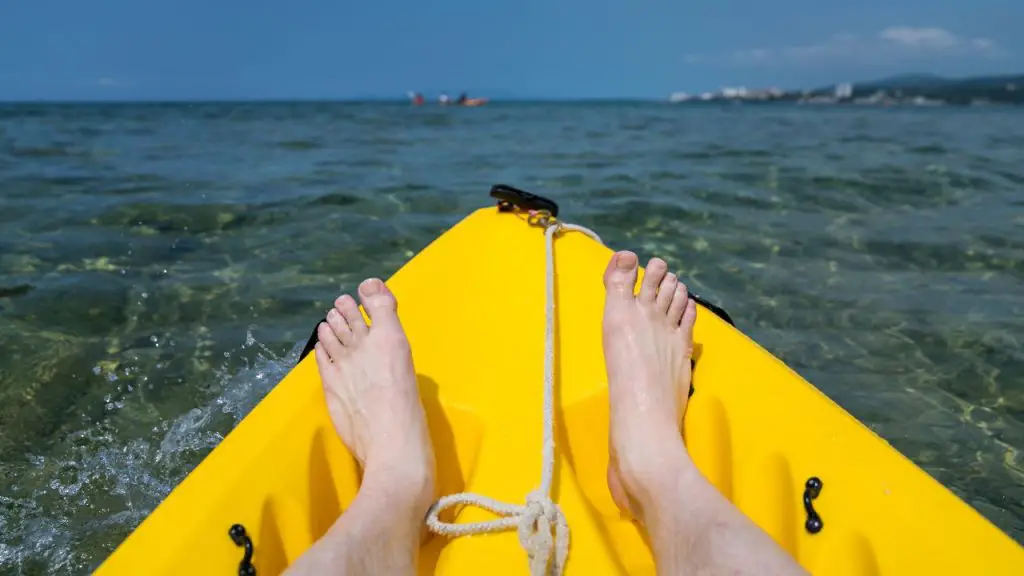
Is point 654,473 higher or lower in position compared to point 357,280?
higher

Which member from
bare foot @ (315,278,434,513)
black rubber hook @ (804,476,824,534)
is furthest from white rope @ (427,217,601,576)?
black rubber hook @ (804,476,824,534)

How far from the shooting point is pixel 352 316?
1935 millimetres

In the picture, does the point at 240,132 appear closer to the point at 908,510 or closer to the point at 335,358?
the point at 335,358

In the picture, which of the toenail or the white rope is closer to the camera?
the white rope

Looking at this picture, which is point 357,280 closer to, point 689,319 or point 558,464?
point 689,319

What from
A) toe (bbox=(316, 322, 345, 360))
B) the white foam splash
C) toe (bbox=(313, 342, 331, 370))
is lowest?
the white foam splash

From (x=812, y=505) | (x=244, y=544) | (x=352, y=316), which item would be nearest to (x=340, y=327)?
(x=352, y=316)

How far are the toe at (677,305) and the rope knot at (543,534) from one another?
2.71 feet

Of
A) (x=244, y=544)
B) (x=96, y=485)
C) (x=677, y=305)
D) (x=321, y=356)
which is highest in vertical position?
(x=677, y=305)

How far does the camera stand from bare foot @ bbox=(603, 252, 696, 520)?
1465 mm

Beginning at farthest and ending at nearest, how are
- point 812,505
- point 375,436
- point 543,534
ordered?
point 375,436 → point 812,505 → point 543,534

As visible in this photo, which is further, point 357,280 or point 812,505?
point 357,280

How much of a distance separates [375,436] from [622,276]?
0.79 m

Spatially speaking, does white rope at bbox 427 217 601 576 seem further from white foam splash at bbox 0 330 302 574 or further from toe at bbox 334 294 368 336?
white foam splash at bbox 0 330 302 574
